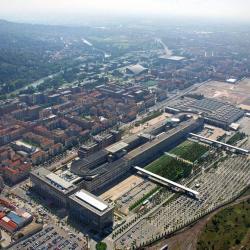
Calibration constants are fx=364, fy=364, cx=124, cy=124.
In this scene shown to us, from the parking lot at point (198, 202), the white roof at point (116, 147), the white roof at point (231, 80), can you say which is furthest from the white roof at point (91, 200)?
the white roof at point (231, 80)

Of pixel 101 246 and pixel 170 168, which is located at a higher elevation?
pixel 101 246

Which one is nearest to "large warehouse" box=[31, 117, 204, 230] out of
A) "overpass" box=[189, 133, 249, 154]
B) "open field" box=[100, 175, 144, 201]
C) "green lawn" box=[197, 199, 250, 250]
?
"open field" box=[100, 175, 144, 201]

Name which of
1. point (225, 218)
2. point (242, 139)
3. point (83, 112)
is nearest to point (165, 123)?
point (242, 139)

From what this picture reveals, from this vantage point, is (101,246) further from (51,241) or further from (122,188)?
(122,188)

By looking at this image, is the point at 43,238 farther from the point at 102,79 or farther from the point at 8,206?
the point at 102,79

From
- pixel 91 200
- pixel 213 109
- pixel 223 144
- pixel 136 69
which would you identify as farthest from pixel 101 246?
pixel 136 69
